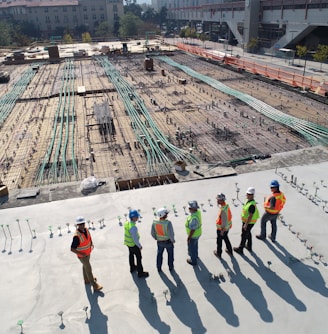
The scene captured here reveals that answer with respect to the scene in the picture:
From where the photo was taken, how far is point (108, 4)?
86250 mm

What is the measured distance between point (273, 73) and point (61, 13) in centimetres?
7286

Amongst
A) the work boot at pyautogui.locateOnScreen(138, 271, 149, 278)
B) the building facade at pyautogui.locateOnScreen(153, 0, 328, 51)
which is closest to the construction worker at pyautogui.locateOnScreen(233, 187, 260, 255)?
the work boot at pyautogui.locateOnScreen(138, 271, 149, 278)

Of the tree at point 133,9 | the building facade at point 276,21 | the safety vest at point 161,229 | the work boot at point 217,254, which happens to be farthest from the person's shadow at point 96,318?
the tree at point 133,9

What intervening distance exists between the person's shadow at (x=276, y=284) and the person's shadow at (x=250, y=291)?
0.78 ft

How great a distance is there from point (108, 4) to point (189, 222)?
94.2 m

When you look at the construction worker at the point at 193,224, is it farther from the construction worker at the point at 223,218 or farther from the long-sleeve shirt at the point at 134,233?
the long-sleeve shirt at the point at 134,233

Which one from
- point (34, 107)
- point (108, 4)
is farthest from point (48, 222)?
point (108, 4)

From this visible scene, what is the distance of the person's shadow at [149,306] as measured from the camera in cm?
447

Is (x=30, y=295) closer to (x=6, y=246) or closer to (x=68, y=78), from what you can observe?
(x=6, y=246)

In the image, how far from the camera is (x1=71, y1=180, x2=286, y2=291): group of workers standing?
15.7 ft

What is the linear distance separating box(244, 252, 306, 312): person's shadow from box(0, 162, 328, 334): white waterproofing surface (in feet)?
0.05

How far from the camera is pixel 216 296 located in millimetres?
4891

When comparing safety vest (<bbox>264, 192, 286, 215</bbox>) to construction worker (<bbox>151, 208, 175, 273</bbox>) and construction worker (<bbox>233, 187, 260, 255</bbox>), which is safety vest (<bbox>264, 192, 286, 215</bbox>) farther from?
construction worker (<bbox>151, 208, 175, 273</bbox>)

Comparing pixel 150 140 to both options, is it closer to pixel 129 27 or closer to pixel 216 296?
pixel 216 296
